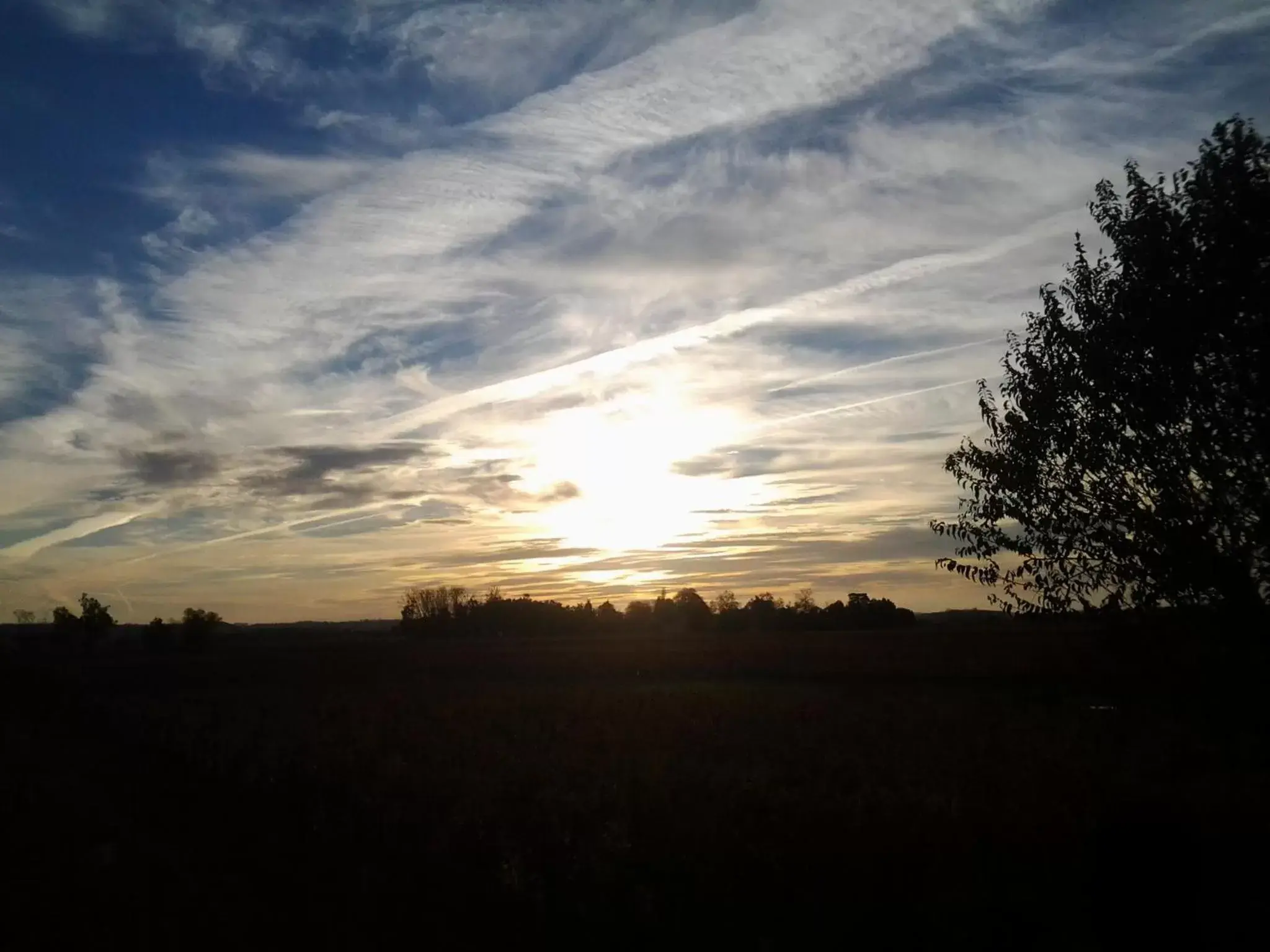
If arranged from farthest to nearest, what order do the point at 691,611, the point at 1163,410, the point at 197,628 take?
1. the point at 691,611
2. the point at 197,628
3. the point at 1163,410

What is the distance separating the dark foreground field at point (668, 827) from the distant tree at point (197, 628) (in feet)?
317

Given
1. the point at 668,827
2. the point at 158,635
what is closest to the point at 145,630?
the point at 158,635

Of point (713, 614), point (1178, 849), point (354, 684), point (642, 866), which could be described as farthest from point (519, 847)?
point (713, 614)

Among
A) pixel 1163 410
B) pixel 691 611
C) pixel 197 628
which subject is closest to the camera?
pixel 1163 410

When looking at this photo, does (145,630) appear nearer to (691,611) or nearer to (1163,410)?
(691,611)

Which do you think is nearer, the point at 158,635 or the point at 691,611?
the point at 158,635

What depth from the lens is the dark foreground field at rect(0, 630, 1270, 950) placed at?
9.62 metres

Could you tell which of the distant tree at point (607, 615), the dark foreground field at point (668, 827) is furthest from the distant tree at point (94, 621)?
the dark foreground field at point (668, 827)

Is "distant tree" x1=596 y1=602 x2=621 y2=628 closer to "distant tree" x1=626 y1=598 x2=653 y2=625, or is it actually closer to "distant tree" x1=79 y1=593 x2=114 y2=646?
"distant tree" x1=626 y1=598 x2=653 y2=625

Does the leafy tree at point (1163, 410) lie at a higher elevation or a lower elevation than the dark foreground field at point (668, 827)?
higher

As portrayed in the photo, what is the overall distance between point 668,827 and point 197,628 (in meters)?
125

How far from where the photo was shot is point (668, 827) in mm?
12945

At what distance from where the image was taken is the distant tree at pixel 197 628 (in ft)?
398

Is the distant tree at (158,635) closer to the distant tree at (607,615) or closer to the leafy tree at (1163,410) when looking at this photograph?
the distant tree at (607,615)
